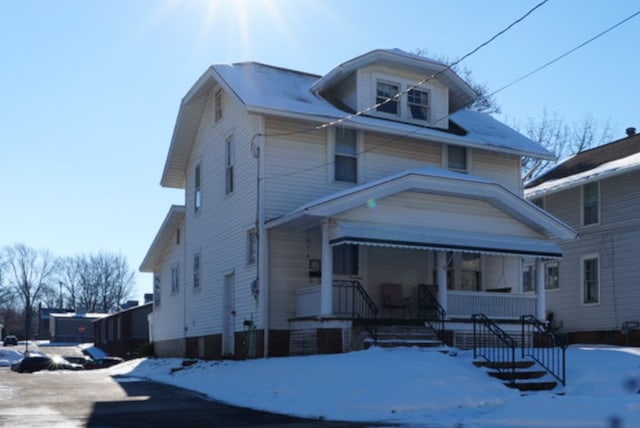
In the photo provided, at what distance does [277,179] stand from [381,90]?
475cm

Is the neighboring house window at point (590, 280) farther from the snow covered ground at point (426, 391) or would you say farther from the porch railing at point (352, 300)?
the porch railing at point (352, 300)

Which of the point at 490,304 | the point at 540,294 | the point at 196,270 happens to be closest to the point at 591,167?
the point at 540,294

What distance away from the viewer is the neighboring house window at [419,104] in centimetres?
2409

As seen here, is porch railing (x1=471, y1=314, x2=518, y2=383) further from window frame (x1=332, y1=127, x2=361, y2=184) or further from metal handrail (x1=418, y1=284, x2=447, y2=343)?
window frame (x1=332, y1=127, x2=361, y2=184)

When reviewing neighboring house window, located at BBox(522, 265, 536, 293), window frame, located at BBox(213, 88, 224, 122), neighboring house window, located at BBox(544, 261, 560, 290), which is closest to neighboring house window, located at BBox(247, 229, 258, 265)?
window frame, located at BBox(213, 88, 224, 122)

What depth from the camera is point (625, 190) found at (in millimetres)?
25531

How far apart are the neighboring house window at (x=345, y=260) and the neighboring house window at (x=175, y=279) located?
30.3 feet

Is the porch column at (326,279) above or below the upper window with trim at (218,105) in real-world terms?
below

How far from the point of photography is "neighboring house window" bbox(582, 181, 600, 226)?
26.7 m

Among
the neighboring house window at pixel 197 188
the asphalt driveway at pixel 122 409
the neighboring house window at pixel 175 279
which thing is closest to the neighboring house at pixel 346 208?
the neighboring house window at pixel 197 188

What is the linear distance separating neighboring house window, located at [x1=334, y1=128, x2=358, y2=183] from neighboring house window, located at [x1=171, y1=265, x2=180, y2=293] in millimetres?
9291

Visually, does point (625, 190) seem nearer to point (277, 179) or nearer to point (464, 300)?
point (464, 300)

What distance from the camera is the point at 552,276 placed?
92.7 ft

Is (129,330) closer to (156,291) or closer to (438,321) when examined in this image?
(156,291)
